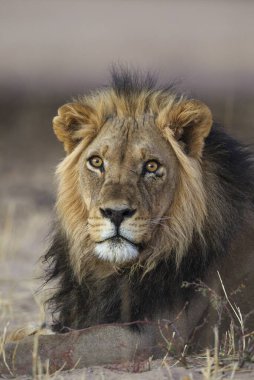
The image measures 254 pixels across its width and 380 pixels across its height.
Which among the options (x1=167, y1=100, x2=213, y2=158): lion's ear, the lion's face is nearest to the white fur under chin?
the lion's face

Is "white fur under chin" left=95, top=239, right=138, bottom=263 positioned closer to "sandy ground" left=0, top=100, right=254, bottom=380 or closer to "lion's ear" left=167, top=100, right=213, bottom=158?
"sandy ground" left=0, top=100, right=254, bottom=380

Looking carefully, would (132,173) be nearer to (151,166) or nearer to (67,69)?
(151,166)

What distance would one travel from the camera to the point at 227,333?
5.96 metres

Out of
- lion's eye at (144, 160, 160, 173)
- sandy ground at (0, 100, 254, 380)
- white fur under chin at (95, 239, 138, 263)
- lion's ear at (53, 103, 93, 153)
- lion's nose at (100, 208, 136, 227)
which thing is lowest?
sandy ground at (0, 100, 254, 380)

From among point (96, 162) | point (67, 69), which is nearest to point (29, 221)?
point (96, 162)

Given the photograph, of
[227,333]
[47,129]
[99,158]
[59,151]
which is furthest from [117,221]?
[47,129]

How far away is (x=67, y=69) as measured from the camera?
22516 millimetres

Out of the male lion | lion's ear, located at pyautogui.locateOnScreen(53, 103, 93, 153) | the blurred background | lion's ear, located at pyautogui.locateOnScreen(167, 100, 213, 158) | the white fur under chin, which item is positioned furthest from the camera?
the blurred background

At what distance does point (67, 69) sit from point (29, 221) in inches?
461

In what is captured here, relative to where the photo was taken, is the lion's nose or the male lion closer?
the lion's nose

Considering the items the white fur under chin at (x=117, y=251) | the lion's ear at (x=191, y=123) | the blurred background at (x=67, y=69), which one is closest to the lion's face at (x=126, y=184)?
the white fur under chin at (x=117, y=251)

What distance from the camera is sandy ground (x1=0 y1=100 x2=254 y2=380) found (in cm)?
554

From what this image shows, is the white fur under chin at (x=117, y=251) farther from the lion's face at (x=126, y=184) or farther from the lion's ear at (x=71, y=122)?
the lion's ear at (x=71, y=122)

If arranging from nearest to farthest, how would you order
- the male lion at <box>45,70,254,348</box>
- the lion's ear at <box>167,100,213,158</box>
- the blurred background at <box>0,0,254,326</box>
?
1. the male lion at <box>45,70,254,348</box>
2. the lion's ear at <box>167,100,213,158</box>
3. the blurred background at <box>0,0,254,326</box>
